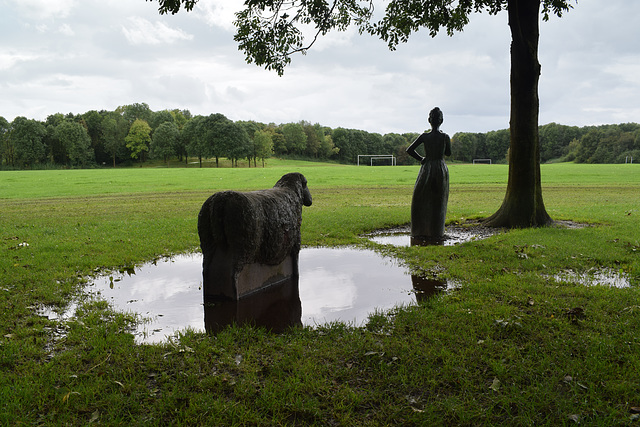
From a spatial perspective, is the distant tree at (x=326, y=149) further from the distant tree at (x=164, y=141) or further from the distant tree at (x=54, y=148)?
the distant tree at (x=54, y=148)

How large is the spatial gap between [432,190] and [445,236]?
1521 millimetres

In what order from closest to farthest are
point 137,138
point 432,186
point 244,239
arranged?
point 244,239, point 432,186, point 137,138

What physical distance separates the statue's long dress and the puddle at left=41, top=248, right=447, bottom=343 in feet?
9.56

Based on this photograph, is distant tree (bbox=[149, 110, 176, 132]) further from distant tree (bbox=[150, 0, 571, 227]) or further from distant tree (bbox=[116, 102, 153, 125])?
distant tree (bbox=[150, 0, 571, 227])

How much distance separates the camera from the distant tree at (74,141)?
8388cm

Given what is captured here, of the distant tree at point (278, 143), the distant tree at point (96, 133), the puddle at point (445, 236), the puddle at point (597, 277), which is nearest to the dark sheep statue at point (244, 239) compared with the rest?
the puddle at point (445, 236)

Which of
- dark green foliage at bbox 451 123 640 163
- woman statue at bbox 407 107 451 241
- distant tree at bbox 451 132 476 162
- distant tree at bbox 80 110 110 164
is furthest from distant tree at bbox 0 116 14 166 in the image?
distant tree at bbox 451 132 476 162

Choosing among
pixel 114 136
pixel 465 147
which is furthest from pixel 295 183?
pixel 465 147

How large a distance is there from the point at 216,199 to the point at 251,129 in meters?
90.1

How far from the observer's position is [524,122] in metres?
12.7

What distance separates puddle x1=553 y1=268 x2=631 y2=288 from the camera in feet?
24.0

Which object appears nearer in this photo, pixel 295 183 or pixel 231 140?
pixel 295 183

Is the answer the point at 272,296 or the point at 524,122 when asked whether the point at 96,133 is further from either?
the point at 272,296

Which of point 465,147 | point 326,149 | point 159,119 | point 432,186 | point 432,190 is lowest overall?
point 432,190
